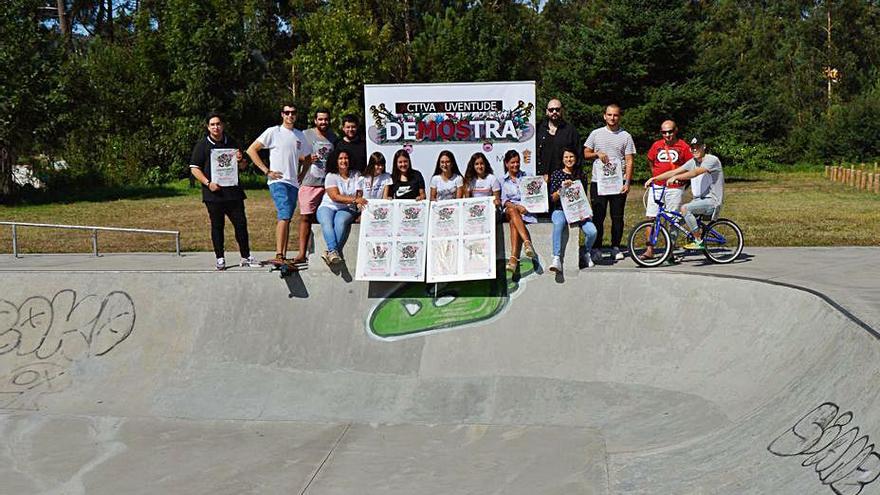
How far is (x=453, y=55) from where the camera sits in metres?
43.1

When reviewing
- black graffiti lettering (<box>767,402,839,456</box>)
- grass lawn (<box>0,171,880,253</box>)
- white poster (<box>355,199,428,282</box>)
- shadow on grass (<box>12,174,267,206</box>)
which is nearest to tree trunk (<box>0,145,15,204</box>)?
shadow on grass (<box>12,174,267,206</box>)

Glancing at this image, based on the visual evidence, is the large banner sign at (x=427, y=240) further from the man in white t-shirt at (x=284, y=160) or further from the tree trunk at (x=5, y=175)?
the tree trunk at (x=5, y=175)

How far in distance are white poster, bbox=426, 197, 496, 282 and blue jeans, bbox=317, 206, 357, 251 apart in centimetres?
102

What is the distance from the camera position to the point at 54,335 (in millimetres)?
9680

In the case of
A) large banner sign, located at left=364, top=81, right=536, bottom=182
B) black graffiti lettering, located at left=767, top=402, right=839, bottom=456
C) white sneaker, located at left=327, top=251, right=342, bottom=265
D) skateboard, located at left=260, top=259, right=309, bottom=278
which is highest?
large banner sign, located at left=364, top=81, right=536, bottom=182

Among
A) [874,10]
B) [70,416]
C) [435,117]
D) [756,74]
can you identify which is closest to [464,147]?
[435,117]

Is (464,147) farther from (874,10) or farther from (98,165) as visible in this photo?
(874,10)

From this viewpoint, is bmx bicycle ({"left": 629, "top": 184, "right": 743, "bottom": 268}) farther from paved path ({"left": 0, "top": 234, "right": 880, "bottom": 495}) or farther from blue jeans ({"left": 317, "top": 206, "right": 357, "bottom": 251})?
blue jeans ({"left": 317, "top": 206, "right": 357, "bottom": 251})

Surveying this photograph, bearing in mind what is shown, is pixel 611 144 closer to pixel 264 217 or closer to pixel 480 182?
pixel 480 182

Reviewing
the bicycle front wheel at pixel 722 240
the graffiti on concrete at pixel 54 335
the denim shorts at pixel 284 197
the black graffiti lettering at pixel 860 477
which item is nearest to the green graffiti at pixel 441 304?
the denim shorts at pixel 284 197

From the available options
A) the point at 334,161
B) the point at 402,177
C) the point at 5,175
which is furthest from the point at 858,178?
the point at 5,175

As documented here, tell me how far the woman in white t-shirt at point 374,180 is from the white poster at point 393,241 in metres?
0.22

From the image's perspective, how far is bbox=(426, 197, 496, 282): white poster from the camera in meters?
9.43

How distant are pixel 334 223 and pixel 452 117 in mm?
5365
